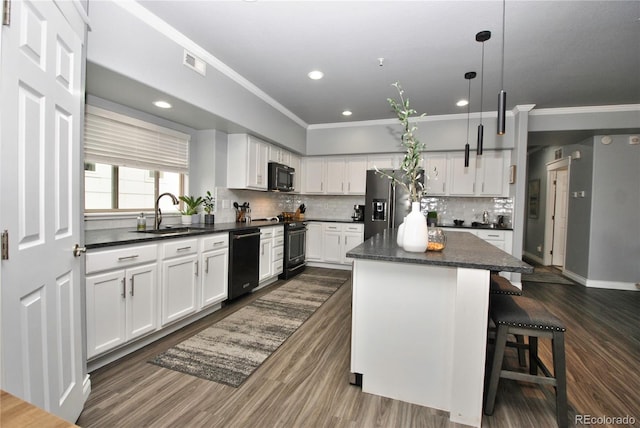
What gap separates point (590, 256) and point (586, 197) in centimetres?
92

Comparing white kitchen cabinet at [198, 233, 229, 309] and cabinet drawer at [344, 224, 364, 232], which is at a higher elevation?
cabinet drawer at [344, 224, 364, 232]

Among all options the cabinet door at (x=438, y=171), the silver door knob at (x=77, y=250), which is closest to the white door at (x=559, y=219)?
the cabinet door at (x=438, y=171)

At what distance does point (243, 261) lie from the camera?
354 centimetres

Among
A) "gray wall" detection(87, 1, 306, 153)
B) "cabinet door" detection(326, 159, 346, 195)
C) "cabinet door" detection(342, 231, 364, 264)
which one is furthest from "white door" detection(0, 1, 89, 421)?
"cabinet door" detection(326, 159, 346, 195)

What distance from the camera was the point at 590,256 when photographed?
4.63m

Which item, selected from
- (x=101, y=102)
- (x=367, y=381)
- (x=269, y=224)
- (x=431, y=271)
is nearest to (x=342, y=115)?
(x=269, y=224)

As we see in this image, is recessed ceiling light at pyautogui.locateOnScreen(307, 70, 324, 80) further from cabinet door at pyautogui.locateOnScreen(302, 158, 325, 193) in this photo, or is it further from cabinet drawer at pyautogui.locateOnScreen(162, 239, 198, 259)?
cabinet door at pyautogui.locateOnScreen(302, 158, 325, 193)

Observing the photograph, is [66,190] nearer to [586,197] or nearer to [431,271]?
[431,271]

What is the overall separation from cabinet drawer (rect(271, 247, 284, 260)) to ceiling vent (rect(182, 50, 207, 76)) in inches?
93.0

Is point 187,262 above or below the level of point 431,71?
below

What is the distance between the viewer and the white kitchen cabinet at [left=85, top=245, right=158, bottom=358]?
6.42 feet

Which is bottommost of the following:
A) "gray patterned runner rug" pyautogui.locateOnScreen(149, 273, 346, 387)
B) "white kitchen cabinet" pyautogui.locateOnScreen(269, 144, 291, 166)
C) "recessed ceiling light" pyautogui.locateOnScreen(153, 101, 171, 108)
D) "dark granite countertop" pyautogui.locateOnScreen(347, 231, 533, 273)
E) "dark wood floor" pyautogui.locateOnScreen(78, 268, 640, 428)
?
"dark wood floor" pyautogui.locateOnScreen(78, 268, 640, 428)

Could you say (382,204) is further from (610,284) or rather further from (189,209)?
(610,284)

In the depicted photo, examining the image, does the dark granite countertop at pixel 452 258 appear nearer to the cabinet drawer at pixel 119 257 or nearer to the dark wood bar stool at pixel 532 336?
the dark wood bar stool at pixel 532 336
